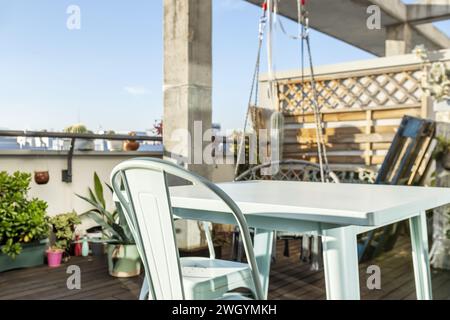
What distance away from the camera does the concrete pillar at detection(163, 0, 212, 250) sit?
3166 millimetres

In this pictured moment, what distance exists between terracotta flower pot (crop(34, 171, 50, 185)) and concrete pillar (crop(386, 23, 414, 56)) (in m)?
5.97

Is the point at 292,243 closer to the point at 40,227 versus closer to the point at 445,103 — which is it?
the point at 445,103

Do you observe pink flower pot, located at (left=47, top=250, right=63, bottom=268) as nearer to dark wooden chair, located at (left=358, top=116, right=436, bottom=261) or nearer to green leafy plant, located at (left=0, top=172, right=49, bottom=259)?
green leafy plant, located at (left=0, top=172, right=49, bottom=259)

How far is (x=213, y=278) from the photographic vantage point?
1294mm

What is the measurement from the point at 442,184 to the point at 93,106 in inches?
137

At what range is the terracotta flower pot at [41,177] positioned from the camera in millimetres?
3350

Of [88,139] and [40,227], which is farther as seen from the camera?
[88,139]

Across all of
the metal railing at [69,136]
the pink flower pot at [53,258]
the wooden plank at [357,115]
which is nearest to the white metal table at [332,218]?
the pink flower pot at [53,258]

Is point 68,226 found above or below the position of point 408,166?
below

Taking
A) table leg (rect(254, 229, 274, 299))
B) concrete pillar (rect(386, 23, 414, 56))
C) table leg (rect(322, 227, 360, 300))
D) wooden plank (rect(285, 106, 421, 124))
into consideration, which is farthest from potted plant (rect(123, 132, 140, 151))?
concrete pillar (rect(386, 23, 414, 56))

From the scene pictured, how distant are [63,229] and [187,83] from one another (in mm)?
1424

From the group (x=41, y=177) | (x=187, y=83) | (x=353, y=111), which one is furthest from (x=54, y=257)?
(x=353, y=111)
